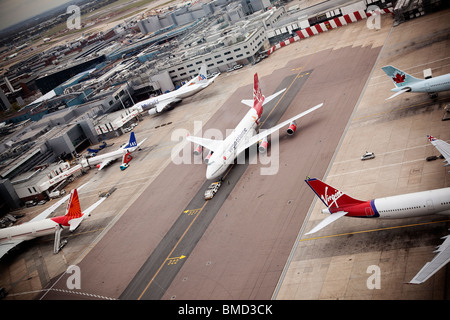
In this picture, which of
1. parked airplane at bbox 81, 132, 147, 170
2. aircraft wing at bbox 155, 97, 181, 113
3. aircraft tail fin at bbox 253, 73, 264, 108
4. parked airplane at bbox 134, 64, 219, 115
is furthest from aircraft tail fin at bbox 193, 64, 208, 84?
aircraft tail fin at bbox 253, 73, 264, 108

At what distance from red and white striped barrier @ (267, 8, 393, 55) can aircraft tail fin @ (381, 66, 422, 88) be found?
179 feet

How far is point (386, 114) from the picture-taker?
57.5m

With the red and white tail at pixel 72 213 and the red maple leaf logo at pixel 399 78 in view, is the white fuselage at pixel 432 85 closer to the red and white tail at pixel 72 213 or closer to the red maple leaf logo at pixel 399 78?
the red maple leaf logo at pixel 399 78

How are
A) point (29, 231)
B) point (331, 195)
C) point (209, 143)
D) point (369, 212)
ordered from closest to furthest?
point (369, 212)
point (331, 195)
point (29, 231)
point (209, 143)

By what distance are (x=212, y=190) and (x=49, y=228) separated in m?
28.4

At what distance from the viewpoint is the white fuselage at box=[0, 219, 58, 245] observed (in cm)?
6061

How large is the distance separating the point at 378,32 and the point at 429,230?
7144 centimetres

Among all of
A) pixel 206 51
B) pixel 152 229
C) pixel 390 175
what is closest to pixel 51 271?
pixel 152 229

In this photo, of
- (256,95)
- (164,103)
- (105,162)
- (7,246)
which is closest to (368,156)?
(256,95)

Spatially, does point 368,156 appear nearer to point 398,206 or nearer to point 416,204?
point 398,206

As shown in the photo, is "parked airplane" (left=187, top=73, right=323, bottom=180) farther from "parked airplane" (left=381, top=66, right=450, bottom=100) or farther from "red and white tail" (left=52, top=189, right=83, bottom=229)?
"red and white tail" (left=52, top=189, right=83, bottom=229)

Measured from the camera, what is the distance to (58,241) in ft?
191

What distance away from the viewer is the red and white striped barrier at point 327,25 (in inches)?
4122

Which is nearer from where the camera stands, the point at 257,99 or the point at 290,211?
the point at 290,211
